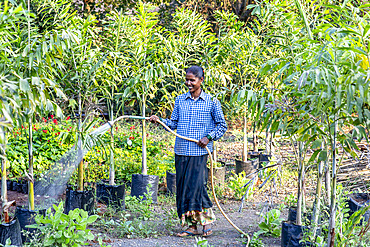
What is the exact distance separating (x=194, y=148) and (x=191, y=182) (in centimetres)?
37

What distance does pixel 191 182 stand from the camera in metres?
4.23

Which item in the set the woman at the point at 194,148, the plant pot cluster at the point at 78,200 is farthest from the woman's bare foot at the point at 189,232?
the plant pot cluster at the point at 78,200

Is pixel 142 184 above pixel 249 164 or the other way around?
the other way around

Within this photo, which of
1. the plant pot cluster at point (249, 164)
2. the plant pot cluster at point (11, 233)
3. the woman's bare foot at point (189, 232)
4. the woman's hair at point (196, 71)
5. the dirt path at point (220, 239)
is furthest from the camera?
the plant pot cluster at point (249, 164)

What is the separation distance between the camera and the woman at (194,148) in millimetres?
4172

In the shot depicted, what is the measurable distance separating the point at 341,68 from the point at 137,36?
3.37 metres

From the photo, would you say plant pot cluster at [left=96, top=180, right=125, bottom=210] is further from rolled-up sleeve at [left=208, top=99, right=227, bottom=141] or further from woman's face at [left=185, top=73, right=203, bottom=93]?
woman's face at [left=185, top=73, right=203, bottom=93]

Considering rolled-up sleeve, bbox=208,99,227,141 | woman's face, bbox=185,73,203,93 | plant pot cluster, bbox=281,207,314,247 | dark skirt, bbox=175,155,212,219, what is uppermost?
woman's face, bbox=185,73,203,93

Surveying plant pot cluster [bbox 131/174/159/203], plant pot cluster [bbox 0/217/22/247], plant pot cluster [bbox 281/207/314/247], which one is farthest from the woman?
plant pot cluster [bbox 0/217/22/247]

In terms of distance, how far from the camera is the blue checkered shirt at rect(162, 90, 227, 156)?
4.17 metres

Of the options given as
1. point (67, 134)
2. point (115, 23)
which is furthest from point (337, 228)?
point (115, 23)

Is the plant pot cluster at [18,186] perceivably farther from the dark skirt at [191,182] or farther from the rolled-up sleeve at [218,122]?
the rolled-up sleeve at [218,122]

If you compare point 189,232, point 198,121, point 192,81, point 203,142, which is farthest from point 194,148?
point 189,232

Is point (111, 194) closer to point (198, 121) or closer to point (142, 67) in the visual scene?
point (198, 121)
